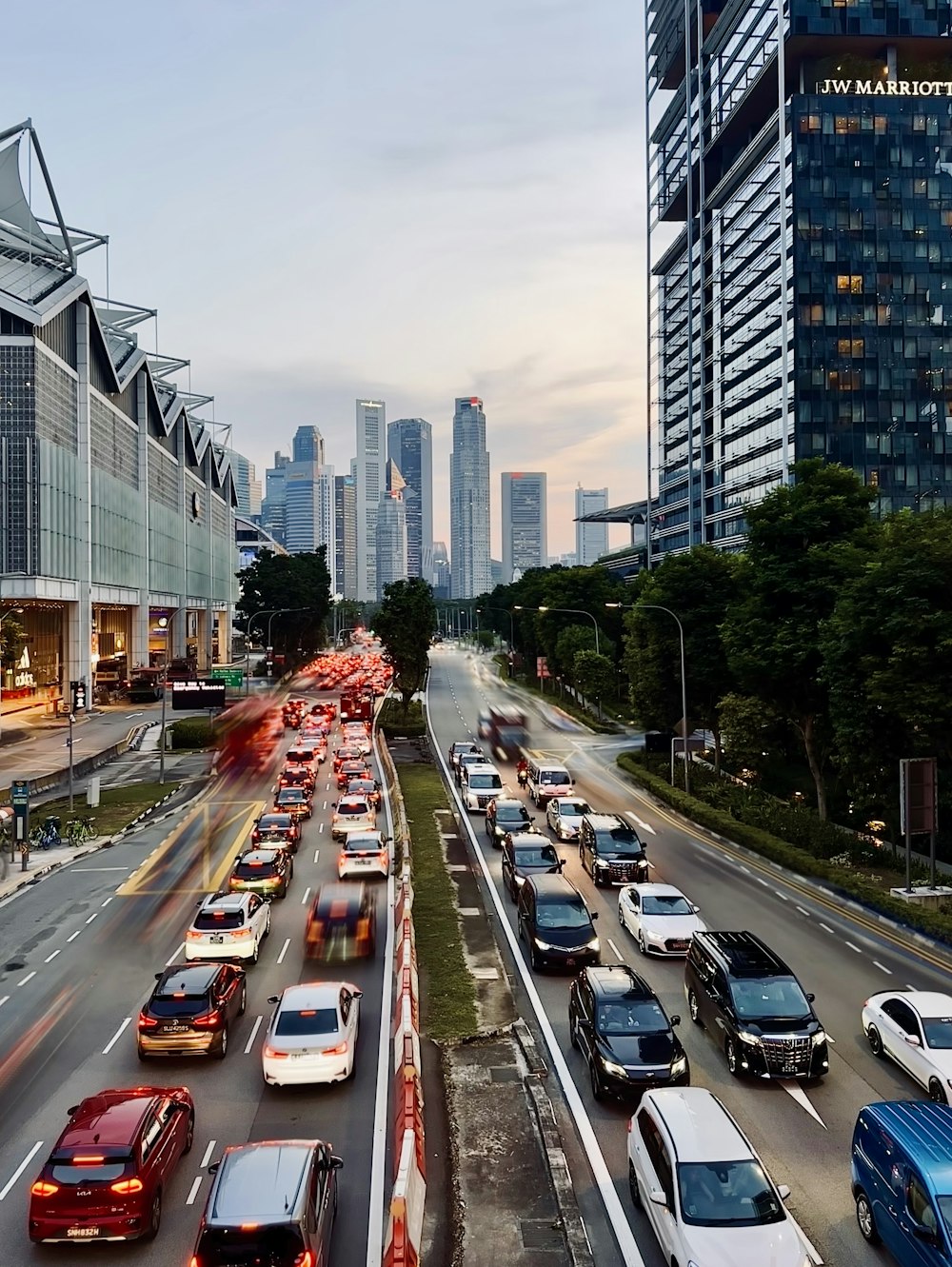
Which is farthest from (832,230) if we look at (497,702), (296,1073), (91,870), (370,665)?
(296,1073)

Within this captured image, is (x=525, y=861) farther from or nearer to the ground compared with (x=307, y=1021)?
nearer to the ground

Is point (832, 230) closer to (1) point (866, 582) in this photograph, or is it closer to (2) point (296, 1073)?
(1) point (866, 582)

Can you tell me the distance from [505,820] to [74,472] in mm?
69721

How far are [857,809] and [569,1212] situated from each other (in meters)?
33.8

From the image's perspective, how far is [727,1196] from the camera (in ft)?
36.6

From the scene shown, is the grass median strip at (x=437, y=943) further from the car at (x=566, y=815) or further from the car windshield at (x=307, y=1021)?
the car at (x=566, y=815)

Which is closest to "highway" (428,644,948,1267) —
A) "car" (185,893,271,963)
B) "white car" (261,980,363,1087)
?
"white car" (261,980,363,1087)

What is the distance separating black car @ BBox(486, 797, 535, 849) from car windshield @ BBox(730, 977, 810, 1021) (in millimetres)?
18685

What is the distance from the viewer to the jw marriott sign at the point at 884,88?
110375 millimetres

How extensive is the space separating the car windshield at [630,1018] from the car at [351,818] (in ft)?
70.7

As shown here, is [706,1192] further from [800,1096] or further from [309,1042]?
[309,1042]

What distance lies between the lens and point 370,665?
138375 millimetres

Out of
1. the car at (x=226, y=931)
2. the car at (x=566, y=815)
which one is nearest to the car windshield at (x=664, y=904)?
the car at (x=226, y=931)

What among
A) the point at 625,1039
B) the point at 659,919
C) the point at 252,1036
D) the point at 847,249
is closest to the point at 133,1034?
the point at 252,1036
